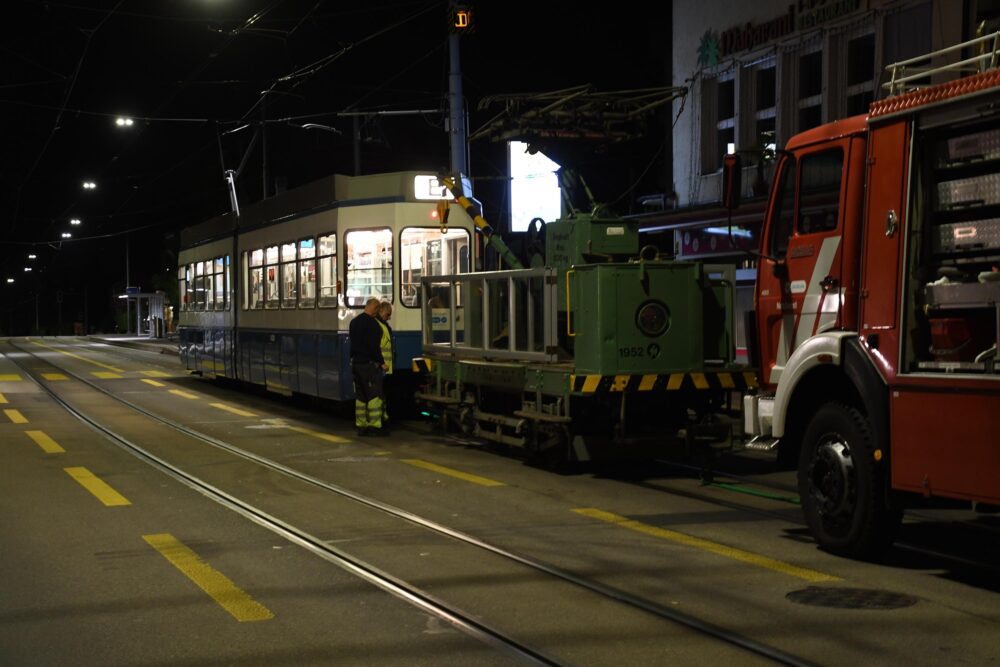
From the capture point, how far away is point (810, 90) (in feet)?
67.9

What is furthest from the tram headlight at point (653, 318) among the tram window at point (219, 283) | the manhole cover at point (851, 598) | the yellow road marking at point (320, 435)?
the tram window at point (219, 283)

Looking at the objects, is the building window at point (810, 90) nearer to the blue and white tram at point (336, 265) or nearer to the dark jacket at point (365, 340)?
the blue and white tram at point (336, 265)

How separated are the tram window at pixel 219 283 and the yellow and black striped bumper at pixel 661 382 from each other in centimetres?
1416

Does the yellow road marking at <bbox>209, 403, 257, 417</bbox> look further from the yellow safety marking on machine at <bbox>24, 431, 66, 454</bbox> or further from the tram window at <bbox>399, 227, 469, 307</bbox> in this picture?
the tram window at <bbox>399, 227, 469, 307</bbox>

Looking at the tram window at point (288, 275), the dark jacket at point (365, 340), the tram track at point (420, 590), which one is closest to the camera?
the tram track at point (420, 590)

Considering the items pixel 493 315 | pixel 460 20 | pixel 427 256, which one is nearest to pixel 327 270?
pixel 427 256

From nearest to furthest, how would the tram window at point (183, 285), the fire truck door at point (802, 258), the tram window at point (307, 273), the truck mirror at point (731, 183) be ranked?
the fire truck door at point (802, 258) → the truck mirror at point (731, 183) → the tram window at point (307, 273) → the tram window at point (183, 285)

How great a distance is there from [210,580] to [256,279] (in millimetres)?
14831

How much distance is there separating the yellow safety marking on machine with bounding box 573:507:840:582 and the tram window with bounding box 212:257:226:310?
51.0ft

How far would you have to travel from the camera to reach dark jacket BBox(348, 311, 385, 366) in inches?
624

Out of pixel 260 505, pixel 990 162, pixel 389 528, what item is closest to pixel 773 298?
pixel 990 162

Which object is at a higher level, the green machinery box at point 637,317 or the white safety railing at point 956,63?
the white safety railing at point 956,63

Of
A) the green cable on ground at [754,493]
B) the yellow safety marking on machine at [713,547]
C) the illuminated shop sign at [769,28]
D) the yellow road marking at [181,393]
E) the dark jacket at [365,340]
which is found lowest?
the yellow road marking at [181,393]

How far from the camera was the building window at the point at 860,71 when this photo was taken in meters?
19.2
